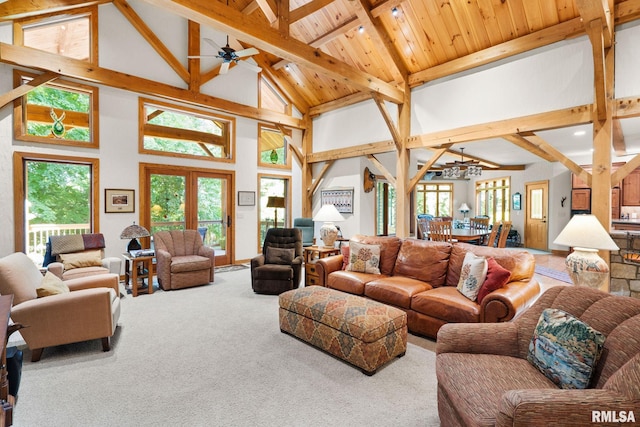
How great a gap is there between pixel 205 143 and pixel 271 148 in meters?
1.71

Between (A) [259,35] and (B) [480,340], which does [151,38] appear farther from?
(B) [480,340]

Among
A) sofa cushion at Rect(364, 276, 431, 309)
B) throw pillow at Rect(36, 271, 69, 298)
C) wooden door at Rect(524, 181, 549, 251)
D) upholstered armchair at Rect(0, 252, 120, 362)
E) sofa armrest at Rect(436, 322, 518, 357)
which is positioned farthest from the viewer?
wooden door at Rect(524, 181, 549, 251)

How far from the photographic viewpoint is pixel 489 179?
36.0ft

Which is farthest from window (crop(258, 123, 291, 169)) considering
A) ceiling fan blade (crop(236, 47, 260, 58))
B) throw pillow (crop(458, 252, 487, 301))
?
throw pillow (crop(458, 252, 487, 301))

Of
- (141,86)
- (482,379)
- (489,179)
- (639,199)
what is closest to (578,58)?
(482,379)

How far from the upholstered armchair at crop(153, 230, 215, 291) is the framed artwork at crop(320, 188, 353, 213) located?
10.3 feet

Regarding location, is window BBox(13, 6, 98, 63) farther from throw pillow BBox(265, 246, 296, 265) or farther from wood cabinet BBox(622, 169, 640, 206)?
wood cabinet BBox(622, 169, 640, 206)

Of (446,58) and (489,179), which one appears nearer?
(446,58)

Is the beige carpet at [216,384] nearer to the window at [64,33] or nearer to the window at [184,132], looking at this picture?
the window at [184,132]

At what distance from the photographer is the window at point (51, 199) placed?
4.65 metres

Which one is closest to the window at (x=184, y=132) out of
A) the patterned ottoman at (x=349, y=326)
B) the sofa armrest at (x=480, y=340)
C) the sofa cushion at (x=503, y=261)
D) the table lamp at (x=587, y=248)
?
the patterned ottoman at (x=349, y=326)

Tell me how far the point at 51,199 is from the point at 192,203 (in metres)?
2.15

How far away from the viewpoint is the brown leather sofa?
110 inches

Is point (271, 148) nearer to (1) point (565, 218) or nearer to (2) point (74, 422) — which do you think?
(2) point (74, 422)
